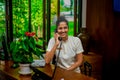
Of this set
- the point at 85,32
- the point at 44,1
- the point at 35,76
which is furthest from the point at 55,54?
the point at 44,1

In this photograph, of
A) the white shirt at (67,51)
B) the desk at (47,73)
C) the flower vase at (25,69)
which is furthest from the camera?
the white shirt at (67,51)

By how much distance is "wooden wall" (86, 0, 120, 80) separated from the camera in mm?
4555

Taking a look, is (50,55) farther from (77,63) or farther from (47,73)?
(47,73)

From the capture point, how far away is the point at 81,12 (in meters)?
5.16

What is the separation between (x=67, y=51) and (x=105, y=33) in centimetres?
152

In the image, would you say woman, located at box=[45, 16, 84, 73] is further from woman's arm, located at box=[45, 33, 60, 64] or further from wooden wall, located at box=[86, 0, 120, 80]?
wooden wall, located at box=[86, 0, 120, 80]

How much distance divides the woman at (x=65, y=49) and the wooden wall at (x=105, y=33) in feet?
4.35

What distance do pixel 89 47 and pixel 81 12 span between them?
0.76 meters

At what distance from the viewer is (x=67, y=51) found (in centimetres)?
337

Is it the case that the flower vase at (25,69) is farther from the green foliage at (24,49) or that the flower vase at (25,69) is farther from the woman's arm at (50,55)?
the woman's arm at (50,55)

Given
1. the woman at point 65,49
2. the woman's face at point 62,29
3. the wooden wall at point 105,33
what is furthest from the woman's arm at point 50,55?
the wooden wall at point 105,33

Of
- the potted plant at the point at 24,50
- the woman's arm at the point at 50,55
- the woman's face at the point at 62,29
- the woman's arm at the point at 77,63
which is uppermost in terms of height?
the woman's face at the point at 62,29

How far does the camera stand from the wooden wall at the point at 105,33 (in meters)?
4.55

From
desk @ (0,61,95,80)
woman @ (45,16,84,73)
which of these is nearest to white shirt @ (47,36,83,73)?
woman @ (45,16,84,73)
